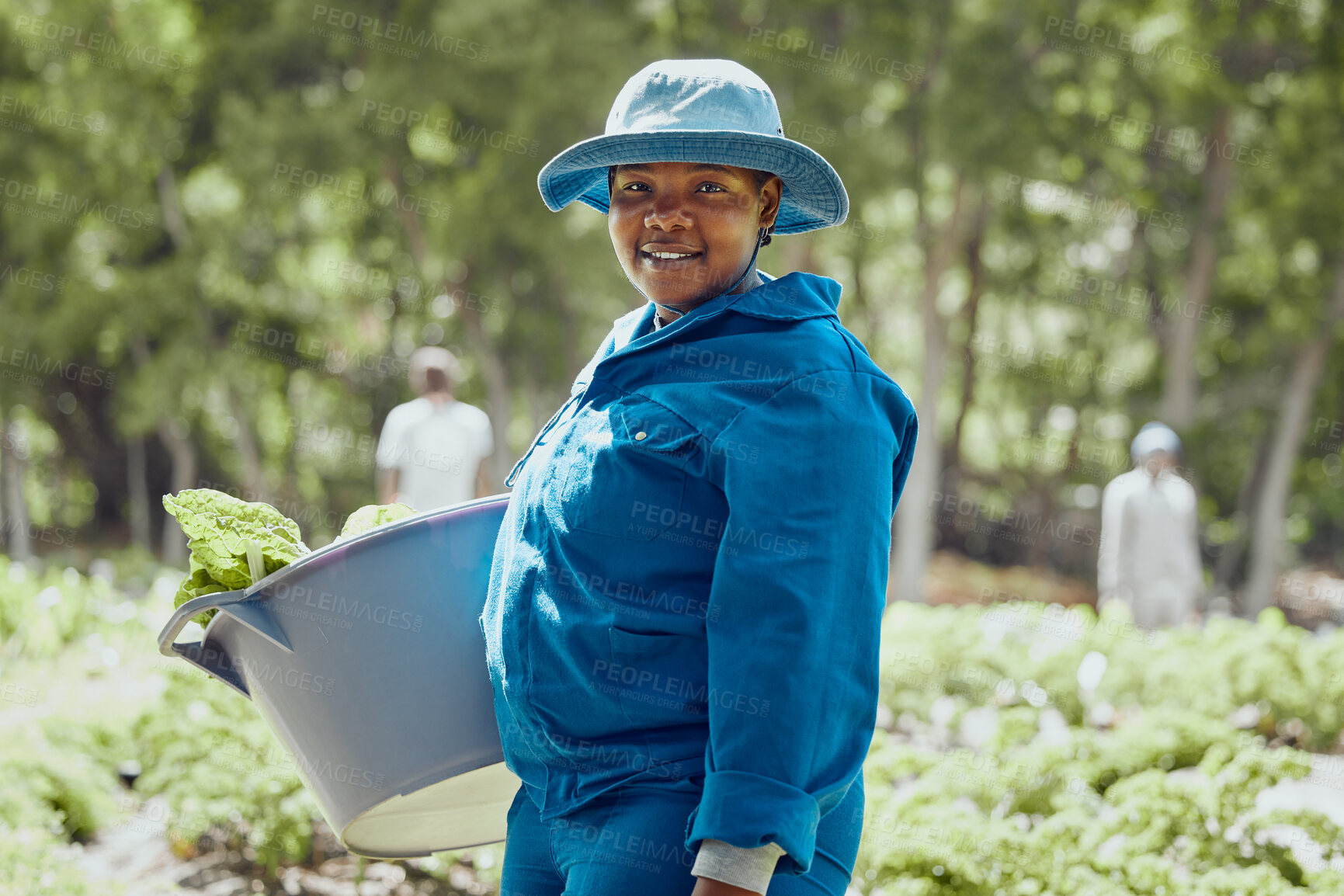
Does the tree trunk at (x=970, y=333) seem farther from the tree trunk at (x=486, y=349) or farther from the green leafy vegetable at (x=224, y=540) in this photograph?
the green leafy vegetable at (x=224, y=540)

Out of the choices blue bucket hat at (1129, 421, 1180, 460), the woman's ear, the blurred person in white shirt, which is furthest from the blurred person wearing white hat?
the woman's ear

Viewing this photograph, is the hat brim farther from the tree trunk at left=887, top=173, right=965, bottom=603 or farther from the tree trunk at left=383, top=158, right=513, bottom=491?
the tree trunk at left=383, top=158, right=513, bottom=491

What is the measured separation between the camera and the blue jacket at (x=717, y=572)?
1449mm

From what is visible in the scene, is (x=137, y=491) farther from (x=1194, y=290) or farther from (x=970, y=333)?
(x=1194, y=290)

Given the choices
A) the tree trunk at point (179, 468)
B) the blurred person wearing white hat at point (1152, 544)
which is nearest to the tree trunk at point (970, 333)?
the blurred person wearing white hat at point (1152, 544)

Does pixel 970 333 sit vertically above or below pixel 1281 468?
above

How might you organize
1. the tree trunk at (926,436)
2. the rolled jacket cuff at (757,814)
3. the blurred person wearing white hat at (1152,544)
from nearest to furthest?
the rolled jacket cuff at (757,814)
the blurred person wearing white hat at (1152,544)
the tree trunk at (926,436)

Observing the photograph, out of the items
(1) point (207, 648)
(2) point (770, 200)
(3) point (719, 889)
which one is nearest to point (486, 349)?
(1) point (207, 648)

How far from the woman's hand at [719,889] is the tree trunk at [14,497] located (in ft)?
53.9

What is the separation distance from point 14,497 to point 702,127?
1725cm

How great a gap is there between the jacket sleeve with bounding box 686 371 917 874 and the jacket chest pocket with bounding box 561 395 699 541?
85 mm

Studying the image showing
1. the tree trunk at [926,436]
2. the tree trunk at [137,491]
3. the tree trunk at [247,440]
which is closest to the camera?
the tree trunk at [926,436]

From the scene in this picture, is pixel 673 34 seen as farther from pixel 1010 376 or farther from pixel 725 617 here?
pixel 725 617

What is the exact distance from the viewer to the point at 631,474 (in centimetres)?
161
